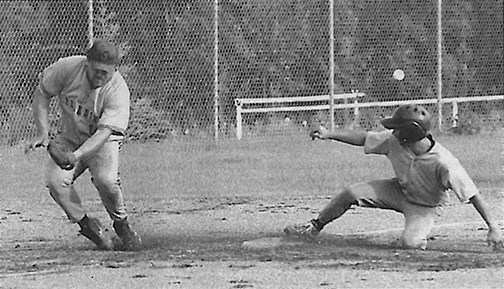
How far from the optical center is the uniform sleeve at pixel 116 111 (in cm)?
927

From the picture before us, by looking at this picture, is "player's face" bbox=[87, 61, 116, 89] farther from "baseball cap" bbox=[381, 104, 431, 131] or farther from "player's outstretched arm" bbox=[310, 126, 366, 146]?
"baseball cap" bbox=[381, 104, 431, 131]

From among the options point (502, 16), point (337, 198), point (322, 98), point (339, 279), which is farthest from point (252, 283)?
point (502, 16)

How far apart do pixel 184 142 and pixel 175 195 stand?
522 centimetres

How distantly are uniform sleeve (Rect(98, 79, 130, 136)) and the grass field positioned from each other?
91 cm

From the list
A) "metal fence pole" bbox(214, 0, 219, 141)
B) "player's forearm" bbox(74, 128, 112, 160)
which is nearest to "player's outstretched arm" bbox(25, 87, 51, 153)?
"player's forearm" bbox(74, 128, 112, 160)

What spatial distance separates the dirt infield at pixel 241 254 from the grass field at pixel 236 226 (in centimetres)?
1

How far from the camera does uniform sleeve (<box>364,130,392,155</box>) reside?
992 cm

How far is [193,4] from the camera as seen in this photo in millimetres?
20141

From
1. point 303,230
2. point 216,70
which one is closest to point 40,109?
point 303,230

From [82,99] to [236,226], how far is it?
7.96ft

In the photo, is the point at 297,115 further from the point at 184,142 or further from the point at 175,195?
the point at 175,195

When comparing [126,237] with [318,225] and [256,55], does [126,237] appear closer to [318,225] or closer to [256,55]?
[318,225]

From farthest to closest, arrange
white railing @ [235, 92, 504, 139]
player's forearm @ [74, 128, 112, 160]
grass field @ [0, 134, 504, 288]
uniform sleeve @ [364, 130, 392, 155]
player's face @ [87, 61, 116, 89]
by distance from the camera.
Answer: white railing @ [235, 92, 504, 139] < uniform sleeve @ [364, 130, 392, 155] < player's face @ [87, 61, 116, 89] < player's forearm @ [74, 128, 112, 160] < grass field @ [0, 134, 504, 288]

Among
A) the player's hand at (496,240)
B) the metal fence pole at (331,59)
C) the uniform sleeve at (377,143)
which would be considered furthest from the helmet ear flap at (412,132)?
the metal fence pole at (331,59)
